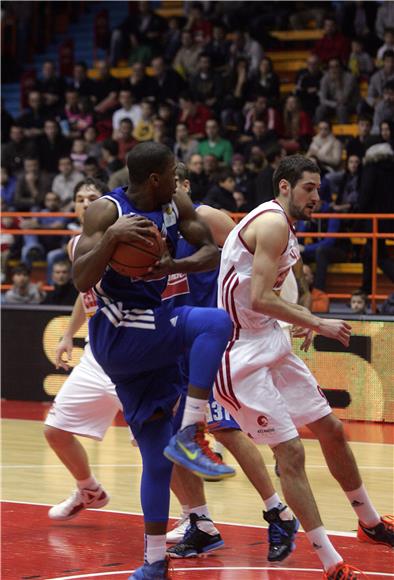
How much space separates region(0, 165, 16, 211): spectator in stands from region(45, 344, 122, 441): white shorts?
1026 centimetres

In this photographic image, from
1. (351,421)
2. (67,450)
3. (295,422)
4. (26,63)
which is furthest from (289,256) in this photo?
(26,63)

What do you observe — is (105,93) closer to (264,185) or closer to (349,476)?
(264,185)

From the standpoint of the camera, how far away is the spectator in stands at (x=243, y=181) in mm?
14289


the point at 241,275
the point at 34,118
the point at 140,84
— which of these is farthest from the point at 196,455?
the point at 34,118

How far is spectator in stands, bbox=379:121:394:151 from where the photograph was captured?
14.0 m

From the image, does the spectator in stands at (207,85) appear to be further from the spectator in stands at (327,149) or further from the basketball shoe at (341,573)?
the basketball shoe at (341,573)

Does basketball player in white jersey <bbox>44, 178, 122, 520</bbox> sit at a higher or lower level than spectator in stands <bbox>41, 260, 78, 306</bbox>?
higher

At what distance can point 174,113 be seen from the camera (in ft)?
56.5

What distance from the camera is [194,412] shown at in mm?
4918

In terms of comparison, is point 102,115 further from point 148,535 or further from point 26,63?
point 148,535

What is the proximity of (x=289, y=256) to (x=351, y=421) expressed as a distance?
19.6 ft

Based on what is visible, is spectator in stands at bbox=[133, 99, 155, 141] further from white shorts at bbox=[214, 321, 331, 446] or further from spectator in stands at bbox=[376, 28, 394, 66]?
white shorts at bbox=[214, 321, 331, 446]

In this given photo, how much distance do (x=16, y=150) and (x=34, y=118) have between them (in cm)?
92

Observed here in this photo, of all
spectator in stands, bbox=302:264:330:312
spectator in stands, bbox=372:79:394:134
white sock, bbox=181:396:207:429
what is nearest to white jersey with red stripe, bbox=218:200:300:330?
white sock, bbox=181:396:207:429
